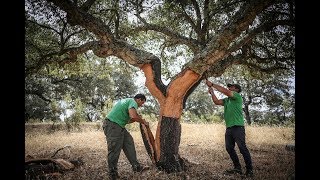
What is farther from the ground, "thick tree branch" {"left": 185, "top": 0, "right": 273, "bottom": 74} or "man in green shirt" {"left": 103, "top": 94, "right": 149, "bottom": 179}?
"thick tree branch" {"left": 185, "top": 0, "right": 273, "bottom": 74}

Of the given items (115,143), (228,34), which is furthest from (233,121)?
(115,143)

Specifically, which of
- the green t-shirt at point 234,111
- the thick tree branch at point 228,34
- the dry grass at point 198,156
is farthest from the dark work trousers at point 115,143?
the green t-shirt at point 234,111

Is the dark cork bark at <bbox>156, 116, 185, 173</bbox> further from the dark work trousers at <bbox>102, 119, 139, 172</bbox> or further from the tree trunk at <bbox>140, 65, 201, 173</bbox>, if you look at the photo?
the dark work trousers at <bbox>102, 119, 139, 172</bbox>

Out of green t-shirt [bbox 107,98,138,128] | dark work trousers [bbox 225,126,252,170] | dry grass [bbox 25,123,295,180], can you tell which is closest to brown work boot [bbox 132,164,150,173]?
dry grass [bbox 25,123,295,180]

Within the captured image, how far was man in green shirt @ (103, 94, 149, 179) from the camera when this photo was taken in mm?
6516

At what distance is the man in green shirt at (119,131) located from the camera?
6.52 metres

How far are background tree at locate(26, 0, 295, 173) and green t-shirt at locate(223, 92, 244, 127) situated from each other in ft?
3.52

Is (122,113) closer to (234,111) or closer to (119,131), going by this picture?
(119,131)

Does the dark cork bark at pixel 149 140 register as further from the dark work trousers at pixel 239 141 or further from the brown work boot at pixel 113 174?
the dark work trousers at pixel 239 141

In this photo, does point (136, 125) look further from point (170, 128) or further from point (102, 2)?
point (170, 128)

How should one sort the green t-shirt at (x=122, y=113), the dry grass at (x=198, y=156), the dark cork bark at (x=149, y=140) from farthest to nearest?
the dark cork bark at (x=149, y=140) < the green t-shirt at (x=122, y=113) < the dry grass at (x=198, y=156)

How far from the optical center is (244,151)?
6.77 meters
